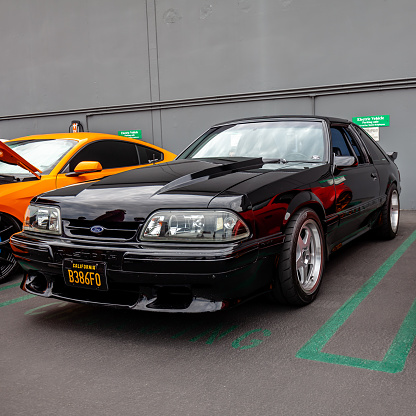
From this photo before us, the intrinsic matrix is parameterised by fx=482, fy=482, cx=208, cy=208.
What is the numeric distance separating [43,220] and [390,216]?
3871 mm

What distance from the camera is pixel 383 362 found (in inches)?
97.3

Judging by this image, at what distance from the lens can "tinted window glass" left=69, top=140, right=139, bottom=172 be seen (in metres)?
5.18

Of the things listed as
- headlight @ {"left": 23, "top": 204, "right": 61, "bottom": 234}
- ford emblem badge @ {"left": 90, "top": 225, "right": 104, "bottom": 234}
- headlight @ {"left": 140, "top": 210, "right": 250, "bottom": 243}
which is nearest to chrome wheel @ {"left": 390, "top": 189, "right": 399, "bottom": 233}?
headlight @ {"left": 140, "top": 210, "right": 250, "bottom": 243}

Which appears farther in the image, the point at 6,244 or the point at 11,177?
the point at 11,177

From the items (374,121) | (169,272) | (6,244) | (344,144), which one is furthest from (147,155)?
(374,121)

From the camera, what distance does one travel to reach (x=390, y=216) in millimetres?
5410

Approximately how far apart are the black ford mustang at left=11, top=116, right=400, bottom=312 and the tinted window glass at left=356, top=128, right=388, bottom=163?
132 cm

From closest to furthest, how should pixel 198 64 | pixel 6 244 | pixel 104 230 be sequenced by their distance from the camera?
pixel 104 230
pixel 6 244
pixel 198 64

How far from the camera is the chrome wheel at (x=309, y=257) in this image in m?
3.35

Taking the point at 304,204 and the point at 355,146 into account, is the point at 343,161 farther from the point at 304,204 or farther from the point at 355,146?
the point at 355,146

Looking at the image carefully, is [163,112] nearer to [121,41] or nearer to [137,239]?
[121,41]

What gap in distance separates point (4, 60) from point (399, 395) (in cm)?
1203

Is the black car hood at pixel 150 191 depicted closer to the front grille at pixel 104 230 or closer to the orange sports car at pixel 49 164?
the front grille at pixel 104 230

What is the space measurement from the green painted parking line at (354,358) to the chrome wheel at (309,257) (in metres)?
0.28
